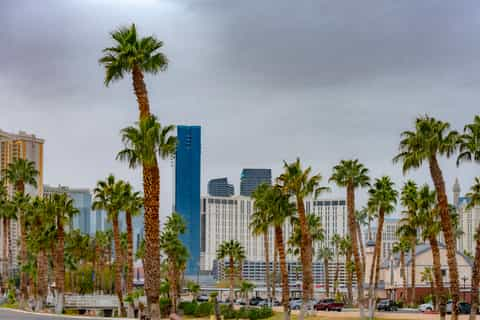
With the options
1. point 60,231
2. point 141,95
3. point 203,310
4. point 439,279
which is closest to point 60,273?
point 60,231

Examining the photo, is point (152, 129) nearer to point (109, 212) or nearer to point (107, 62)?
point (107, 62)

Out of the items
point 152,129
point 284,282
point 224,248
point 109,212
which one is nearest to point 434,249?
point 284,282

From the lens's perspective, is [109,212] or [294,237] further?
[294,237]

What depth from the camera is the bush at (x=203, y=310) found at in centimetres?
9725

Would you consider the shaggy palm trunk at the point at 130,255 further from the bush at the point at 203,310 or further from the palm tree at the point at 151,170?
the palm tree at the point at 151,170

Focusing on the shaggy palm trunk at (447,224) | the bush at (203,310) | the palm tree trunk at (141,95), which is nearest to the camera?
the palm tree trunk at (141,95)

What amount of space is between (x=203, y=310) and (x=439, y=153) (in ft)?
152

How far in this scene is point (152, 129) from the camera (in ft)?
163

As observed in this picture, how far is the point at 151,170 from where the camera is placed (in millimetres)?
49125

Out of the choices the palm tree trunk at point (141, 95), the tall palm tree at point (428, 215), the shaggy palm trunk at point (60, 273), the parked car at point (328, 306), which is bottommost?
the parked car at point (328, 306)

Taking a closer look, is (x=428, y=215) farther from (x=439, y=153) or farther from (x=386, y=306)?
(x=386, y=306)

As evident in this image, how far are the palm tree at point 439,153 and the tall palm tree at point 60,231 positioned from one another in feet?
152

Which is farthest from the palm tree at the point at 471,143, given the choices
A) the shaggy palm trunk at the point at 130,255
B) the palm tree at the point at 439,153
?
the shaggy palm trunk at the point at 130,255

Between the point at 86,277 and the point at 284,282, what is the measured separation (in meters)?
81.8
